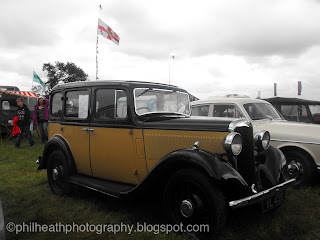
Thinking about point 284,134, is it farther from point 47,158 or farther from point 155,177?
point 47,158

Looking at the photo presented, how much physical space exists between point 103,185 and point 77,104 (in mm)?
1393

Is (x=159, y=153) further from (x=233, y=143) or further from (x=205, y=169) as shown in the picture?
(x=233, y=143)

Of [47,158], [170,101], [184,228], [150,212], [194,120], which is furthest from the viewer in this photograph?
[47,158]

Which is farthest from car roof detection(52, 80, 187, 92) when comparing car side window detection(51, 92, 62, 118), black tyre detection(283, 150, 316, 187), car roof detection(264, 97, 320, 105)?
car roof detection(264, 97, 320, 105)

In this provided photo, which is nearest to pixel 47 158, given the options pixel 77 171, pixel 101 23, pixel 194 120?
pixel 77 171

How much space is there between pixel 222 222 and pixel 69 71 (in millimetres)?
33626

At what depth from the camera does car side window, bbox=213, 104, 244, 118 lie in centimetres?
556

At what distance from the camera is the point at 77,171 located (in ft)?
13.9

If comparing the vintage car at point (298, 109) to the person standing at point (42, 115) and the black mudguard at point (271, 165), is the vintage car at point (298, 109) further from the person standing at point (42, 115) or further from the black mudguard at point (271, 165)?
the person standing at point (42, 115)

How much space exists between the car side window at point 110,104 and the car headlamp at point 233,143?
4.66ft

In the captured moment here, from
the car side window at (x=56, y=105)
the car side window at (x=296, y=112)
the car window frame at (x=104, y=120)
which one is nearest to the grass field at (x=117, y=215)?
the car window frame at (x=104, y=120)

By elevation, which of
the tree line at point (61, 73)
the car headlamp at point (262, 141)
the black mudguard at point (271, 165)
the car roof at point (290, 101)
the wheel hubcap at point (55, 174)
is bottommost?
the wheel hubcap at point (55, 174)

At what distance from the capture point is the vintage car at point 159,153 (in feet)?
8.80

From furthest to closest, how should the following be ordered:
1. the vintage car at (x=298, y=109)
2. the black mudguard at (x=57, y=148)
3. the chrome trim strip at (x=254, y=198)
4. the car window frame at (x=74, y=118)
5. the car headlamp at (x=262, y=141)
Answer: the vintage car at (x=298, y=109)
the black mudguard at (x=57, y=148)
the car window frame at (x=74, y=118)
the car headlamp at (x=262, y=141)
the chrome trim strip at (x=254, y=198)
